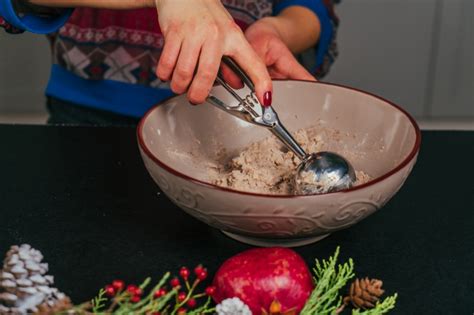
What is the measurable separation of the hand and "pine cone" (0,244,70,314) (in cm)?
65

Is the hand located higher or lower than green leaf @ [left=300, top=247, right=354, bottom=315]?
higher

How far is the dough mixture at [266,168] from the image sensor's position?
946mm

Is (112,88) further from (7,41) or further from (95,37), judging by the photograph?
(7,41)

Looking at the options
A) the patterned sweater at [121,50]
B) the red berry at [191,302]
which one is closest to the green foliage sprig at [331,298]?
the red berry at [191,302]

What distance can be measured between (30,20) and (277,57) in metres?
0.40

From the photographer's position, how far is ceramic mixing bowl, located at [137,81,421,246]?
78cm

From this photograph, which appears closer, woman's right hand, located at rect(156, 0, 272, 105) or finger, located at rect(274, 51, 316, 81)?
woman's right hand, located at rect(156, 0, 272, 105)

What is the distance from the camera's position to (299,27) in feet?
4.69

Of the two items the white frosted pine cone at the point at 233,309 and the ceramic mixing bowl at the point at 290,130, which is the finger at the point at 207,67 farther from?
Result: the white frosted pine cone at the point at 233,309

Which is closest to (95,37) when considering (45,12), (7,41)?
(45,12)

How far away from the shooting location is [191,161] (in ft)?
3.35

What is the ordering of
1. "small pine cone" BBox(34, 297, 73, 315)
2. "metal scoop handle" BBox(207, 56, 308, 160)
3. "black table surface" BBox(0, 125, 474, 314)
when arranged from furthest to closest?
"metal scoop handle" BBox(207, 56, 308, 160)
"black table surface" BBox(0, 125, 474, 314)
"small pine cone" BBox(34, 297, 73, 315)

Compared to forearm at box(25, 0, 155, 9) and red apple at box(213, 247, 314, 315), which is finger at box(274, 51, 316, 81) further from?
red apple at box(213, 247, 314, 315)

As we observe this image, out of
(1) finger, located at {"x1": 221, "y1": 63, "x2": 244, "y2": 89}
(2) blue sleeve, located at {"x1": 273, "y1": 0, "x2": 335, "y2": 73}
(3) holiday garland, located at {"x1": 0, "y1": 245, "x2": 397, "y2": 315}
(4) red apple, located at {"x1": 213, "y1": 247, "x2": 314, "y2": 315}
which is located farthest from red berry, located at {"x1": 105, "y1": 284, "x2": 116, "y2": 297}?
(2) blue sleeve, located at {"x1": 273, "y1": 0, "x2": 335, "y2": 73}
